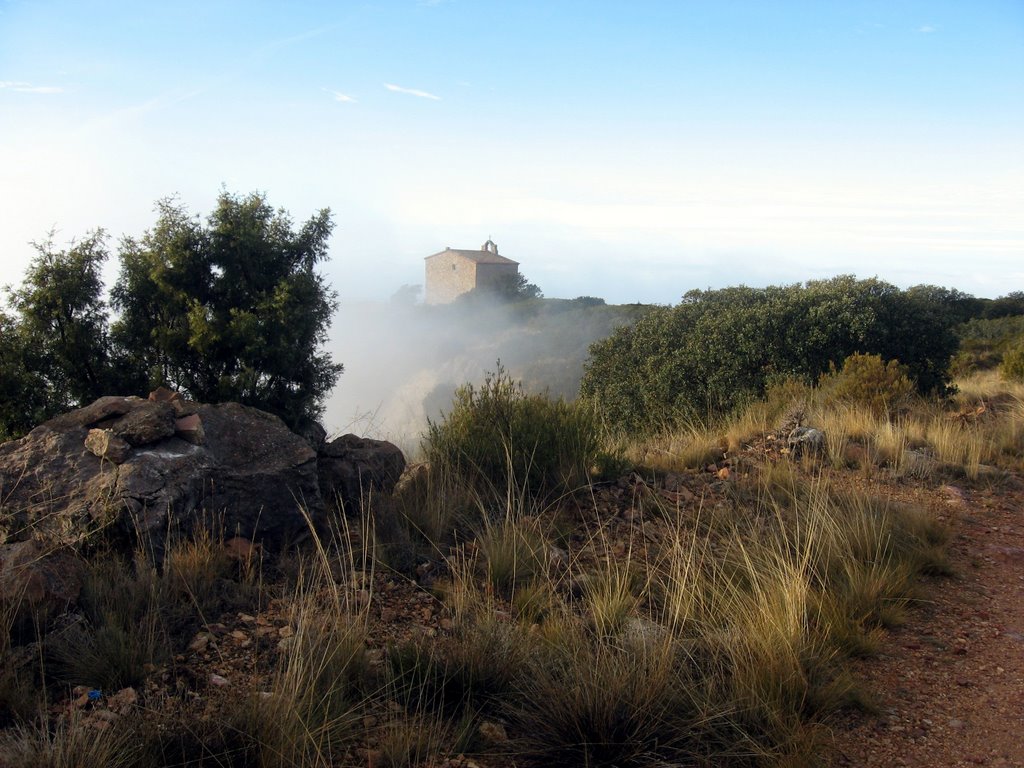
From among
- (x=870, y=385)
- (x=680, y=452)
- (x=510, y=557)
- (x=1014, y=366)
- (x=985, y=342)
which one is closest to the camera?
(x=510, y=557)

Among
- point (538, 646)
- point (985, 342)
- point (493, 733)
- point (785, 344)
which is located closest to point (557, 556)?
point (538, 646)

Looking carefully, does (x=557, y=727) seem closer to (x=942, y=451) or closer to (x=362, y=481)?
(x=362, y=481)

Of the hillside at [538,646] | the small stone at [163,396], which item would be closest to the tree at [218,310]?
the small stone at [163,396]

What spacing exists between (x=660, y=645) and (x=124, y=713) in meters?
2.12

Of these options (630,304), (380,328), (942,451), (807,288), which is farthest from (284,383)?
(380,328)

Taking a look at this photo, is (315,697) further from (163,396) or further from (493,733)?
(163,396)

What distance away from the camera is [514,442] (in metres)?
6.27

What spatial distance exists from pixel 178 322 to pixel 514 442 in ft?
9.55

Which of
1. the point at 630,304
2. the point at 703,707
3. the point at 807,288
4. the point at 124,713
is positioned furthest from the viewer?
the point at 630,304

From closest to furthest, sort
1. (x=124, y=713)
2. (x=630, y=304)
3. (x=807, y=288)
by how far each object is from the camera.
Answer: (x=124, y=713), (x=807, y=288), (x=630, y=304)

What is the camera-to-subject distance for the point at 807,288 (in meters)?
12.4

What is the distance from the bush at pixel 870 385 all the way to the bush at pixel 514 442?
402 centimetres

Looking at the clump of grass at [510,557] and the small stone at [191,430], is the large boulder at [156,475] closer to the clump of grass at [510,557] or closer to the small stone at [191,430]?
the small stone at [191,430]

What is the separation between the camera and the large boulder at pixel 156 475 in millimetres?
4129
